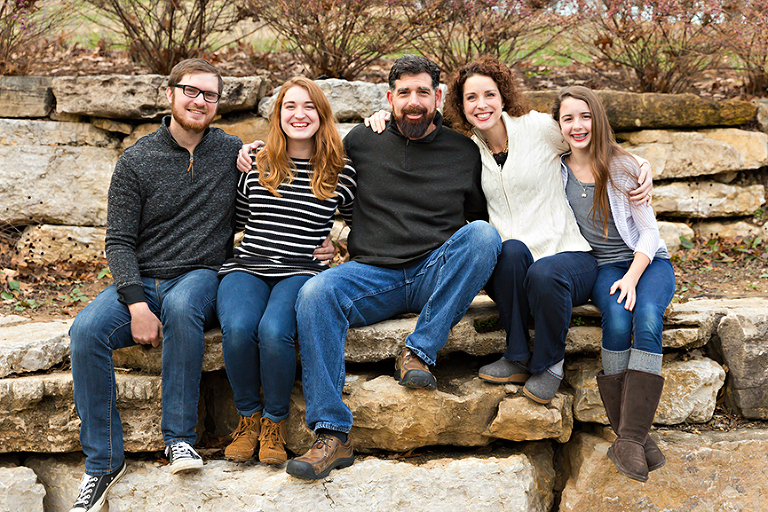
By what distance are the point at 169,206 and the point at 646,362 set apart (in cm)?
252

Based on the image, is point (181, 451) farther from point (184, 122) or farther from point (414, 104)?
point (414, 104)

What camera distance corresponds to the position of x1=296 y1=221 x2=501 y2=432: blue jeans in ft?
9.53

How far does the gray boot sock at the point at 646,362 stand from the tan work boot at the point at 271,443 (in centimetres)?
172

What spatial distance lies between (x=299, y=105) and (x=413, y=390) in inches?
64.2

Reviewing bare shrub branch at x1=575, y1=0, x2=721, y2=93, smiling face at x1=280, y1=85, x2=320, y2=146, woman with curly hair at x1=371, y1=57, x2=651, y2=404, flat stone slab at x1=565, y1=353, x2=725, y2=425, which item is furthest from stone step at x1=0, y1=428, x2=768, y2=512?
bare shrub branch at x1=575, y1=0, x2=721, y2=93

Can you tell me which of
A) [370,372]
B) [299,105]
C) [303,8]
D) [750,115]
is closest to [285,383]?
[370,372]

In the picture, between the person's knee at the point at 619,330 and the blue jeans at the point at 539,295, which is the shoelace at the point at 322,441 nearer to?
the blue jeans at the point at 539,295

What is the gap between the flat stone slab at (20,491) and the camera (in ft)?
10.6

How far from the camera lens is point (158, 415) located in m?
3.31

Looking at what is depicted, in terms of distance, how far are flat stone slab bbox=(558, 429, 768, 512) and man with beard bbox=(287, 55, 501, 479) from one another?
1027 millimetres

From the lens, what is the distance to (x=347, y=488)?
3.06 m

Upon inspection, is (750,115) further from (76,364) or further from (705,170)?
(76,364)

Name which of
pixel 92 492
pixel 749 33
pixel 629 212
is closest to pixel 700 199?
pixel 749 33

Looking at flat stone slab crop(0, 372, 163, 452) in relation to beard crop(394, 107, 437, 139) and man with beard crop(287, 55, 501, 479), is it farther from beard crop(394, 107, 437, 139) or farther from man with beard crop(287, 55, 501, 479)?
beard crop(394, 107, 437, 139)
